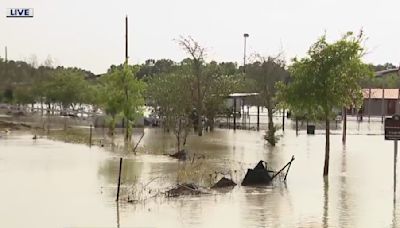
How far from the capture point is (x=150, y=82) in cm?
6581

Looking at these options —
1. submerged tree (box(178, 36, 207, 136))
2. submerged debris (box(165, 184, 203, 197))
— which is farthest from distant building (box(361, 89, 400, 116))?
submerged debris (box(165, 184, 203, 197))

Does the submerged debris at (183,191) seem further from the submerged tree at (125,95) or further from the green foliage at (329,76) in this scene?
the submerged tree at (125,95)

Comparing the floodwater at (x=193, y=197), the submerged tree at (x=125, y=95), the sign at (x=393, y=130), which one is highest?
the submerged tree at (x=125, y=95)

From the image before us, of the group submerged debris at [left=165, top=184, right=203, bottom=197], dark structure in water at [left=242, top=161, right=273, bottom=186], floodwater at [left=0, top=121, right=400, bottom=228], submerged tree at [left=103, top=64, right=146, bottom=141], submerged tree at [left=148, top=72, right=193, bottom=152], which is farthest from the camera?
submerged tree at [left=103, top=64, right=146, bottom=141]

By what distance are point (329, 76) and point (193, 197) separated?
277 inches

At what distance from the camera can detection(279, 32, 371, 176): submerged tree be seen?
23797 millimetres

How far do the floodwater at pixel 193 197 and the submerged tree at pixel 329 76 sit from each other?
255 cm

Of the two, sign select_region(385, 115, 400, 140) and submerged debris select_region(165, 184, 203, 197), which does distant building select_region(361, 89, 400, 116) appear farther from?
submerged debris select_region(165, 184, 203, 197)

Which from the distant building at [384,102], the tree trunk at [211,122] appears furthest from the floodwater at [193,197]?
the distant building at [384,102]

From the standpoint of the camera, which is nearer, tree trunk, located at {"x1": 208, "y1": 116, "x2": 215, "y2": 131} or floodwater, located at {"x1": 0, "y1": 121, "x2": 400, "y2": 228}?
floodwater, located at {"x1": 0, "y1": 121, "x2": 400, "y2": 228}

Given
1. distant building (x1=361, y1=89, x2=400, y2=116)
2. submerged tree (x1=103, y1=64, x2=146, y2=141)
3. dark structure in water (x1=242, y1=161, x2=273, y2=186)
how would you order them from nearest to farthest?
1. dark structure in water (x1=242, y1=161, x2=273, y2=186)
2. submerged tree (x1=103, y1=64, x2=146, y2=141)
3. distant building (x1=361, y1=89, x2=400, y2=116)

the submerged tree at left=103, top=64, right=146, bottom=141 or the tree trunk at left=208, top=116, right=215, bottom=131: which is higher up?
the submerged tree at left=103, top=64, right=146, bottom=141

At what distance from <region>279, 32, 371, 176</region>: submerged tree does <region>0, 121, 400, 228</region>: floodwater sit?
2550 mm

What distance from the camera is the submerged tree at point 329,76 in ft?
78.1
